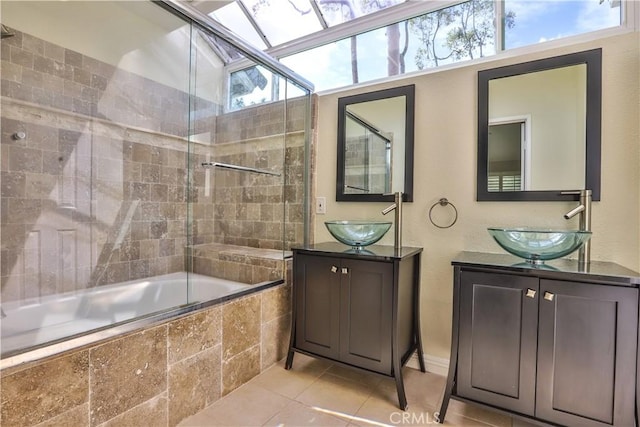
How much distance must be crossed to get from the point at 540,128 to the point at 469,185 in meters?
0.44

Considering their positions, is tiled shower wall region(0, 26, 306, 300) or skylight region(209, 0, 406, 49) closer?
tiled shower wall region(0, 26, 306, 300)

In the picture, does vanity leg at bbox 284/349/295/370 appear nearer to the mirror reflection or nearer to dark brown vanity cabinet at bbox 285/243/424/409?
dark brown vanity cabinet at bbox 285/243/424/409

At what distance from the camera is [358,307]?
1.69 m

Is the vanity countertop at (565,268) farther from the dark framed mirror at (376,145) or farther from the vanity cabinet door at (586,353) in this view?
the dark framed mirror at (376,145)

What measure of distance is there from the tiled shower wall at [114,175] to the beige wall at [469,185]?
871 mm

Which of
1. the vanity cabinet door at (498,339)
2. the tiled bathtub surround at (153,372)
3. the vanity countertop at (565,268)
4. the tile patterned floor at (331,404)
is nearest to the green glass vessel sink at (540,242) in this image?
the vanity countertop at (565,268)

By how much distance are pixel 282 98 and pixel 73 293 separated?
2.07 m

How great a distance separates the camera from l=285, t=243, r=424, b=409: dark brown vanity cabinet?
1606mm

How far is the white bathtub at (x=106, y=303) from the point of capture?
5.86ft

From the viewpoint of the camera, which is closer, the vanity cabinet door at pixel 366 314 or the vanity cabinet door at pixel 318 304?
the vanity cabinet door at pixel 366 314

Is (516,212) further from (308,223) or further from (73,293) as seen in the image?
(73,293)

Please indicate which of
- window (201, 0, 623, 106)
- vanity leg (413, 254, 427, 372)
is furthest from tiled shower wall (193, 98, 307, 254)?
vanity leg (413, 254, 427, 372)

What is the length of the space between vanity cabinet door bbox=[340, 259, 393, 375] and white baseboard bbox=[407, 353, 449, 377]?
444 mm

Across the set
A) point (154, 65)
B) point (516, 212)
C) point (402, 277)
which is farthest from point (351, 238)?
point (154, 65)
